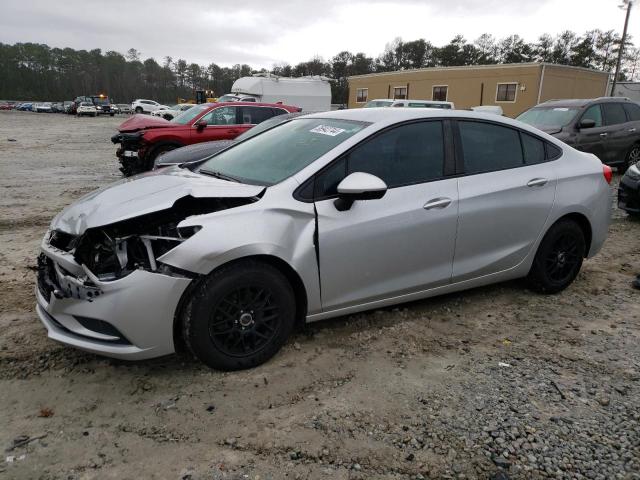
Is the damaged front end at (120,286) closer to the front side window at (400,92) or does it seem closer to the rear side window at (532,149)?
the rear side window at (532,149)

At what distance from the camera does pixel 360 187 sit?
3021 millimetres

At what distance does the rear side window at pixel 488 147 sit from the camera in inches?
150

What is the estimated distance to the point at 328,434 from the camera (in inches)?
99.4

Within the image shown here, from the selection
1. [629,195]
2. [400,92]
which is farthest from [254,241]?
[400,92]

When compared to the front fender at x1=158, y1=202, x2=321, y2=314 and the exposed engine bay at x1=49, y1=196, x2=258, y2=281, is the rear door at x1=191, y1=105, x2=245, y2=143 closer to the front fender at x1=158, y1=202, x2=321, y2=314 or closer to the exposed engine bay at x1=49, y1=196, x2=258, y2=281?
the exposed engine bay at x1=49, y1=196, x2=258, y2=281

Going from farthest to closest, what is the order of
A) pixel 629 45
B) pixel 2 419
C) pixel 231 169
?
pixel 629 45 < pixel 231 169 < pixel 2 419

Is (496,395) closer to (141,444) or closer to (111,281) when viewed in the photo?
(141,444)

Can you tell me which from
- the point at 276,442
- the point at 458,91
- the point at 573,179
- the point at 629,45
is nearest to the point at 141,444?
the point at 276,442

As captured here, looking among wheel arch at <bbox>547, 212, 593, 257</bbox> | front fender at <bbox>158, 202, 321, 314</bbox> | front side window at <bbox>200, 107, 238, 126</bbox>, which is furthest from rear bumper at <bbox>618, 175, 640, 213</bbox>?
front side window at <bbox>200, 107, 238, 126</bbox>

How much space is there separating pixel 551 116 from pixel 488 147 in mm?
7795

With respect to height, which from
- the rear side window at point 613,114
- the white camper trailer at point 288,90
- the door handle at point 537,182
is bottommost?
the door handle at point 537,182

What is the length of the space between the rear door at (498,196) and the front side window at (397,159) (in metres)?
0.24

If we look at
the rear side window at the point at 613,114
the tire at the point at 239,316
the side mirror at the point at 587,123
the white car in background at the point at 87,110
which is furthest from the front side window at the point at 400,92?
the tire at the point at 239,316

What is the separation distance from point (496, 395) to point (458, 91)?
38099 mm
